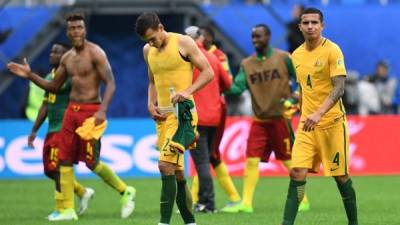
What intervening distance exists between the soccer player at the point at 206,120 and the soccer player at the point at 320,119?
338 cm

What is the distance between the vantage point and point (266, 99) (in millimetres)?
16703

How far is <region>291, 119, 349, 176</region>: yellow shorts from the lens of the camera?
1255 cm

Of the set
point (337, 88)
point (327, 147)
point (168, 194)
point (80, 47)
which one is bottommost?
point (168, 194)

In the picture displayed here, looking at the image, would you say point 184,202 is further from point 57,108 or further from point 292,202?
point 57,108

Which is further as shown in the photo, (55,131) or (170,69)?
(55,131)

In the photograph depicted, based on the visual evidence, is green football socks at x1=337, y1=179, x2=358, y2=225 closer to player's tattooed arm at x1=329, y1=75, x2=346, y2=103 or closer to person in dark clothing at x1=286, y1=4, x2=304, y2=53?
player's tattooed arm at x1=329, y1=75, x2=346, y2=103

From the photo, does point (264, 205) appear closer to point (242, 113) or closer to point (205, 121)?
point (205, 121)

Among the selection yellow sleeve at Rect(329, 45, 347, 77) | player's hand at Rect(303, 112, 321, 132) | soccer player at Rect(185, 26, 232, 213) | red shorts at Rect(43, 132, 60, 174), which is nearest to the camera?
player's hand at Rect(303, 112, 321, 132)

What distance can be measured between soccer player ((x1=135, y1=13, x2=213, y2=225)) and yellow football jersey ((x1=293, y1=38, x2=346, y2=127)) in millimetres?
1024

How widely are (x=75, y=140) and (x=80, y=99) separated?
552mm

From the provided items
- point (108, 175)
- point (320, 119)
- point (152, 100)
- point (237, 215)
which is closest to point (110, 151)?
point (108, 175)

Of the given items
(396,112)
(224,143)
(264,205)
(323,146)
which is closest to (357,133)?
(224,143)

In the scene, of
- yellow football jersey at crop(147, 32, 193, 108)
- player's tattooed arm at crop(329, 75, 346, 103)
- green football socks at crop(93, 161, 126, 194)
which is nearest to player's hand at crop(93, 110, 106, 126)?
green football socks at crop(93, 161, 126, 194)

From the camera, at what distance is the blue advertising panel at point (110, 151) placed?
77.5 feet
